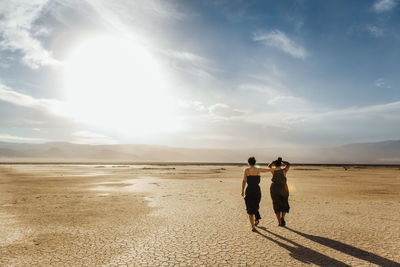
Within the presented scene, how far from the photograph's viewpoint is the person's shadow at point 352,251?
18.0 feet

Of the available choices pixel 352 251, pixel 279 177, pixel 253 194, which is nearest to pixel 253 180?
pixel 253 194

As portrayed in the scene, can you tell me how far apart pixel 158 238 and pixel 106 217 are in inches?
140

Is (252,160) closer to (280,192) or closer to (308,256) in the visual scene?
(280,192)

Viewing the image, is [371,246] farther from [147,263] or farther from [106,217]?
[106,217]

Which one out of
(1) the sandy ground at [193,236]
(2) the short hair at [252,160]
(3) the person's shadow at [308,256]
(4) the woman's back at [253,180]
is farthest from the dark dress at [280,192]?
(3) the person's shadow at [308,256]

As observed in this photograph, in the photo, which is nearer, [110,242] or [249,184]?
[110,242]

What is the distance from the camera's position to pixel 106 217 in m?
9.68

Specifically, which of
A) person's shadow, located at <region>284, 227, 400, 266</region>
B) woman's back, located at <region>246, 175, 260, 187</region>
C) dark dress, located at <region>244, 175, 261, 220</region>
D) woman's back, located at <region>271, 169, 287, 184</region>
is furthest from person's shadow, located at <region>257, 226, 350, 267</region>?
woman's back, located at <region>271, 169, 287, 184</region>

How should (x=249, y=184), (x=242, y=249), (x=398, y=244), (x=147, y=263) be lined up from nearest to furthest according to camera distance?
(x=147, y=263)
(x=242, y=249)
(x=398, y=244)
(x=249, y=184)

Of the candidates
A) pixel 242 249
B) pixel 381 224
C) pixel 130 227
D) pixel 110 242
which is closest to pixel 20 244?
pixel 110 242

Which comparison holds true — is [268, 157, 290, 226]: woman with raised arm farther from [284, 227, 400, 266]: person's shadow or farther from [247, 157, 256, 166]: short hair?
[284, 227, 400, 266]: person's shadow

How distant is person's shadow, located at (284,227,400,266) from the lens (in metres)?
5.48

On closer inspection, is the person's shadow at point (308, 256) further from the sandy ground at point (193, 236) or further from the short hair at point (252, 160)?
the short hair at point (252, 160)

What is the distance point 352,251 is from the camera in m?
6.11
